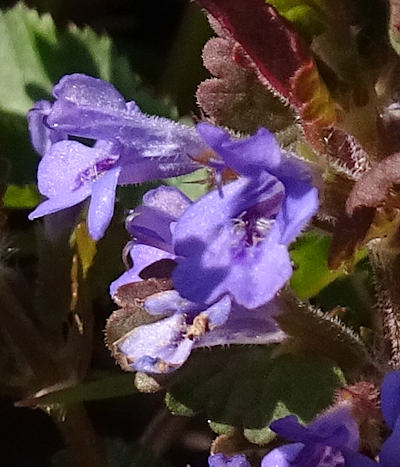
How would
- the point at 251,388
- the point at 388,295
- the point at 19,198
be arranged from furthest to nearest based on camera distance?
1. the point at 19,198
2. the point at 251,388
3. the point at 388,295

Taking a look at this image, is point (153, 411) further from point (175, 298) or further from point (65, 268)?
point (175, 298)

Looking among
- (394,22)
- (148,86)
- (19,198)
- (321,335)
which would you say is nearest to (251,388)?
(321,335)

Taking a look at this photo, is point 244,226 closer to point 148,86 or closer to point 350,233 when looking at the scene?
point 350,233

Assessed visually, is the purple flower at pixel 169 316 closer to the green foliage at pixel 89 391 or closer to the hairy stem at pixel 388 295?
the hairy stem at pixel 388 295

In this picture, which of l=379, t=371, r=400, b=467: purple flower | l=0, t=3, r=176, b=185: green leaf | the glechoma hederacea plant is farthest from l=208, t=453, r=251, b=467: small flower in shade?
l=0, t=3, r=176, b=185: green leaf

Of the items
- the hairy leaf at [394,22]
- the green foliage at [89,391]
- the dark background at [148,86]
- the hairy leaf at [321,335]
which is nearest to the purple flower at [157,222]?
the hairy leaf at [321,335]

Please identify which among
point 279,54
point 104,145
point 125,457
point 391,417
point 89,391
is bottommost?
point 125,457

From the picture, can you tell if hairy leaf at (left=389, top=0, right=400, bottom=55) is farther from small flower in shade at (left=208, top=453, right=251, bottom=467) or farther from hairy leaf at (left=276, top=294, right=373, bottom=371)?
small flower in shade at (left=208, top=453, right=251, bottom=467)

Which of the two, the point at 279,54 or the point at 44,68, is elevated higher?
the point at 279,54
